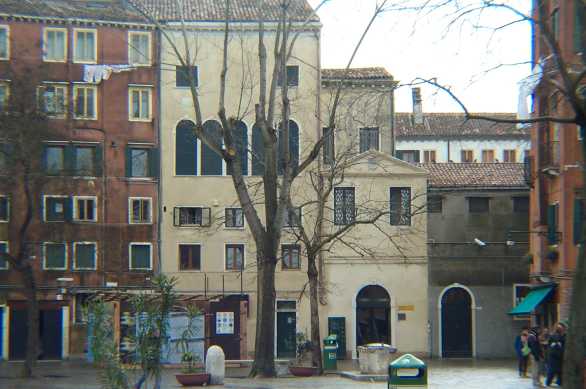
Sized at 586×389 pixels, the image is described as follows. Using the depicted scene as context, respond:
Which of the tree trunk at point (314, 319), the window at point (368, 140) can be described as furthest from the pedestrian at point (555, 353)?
the window at point (368, 140)

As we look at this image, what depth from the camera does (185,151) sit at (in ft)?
176

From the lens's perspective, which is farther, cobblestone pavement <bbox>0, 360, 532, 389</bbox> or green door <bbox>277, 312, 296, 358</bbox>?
green door <bbox>277, 312, 296, 358</bbox>

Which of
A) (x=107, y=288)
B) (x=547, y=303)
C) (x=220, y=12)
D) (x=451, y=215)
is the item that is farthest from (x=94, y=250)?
(x=547, y=303)

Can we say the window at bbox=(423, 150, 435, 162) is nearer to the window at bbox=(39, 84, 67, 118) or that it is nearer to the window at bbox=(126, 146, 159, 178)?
the window at bbox=(126, 146, 159, 178)

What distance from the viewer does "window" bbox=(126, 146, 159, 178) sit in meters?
53.5

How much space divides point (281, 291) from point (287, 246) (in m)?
2.17

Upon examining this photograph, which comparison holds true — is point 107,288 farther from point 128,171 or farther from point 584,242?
point 584,242

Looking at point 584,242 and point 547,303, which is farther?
point 547,303

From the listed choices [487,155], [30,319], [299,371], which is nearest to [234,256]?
[30,319]

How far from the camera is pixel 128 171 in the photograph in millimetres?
53344

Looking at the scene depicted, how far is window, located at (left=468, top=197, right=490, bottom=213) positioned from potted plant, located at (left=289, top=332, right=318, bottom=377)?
13592mm

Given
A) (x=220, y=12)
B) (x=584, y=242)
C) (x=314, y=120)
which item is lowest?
(x=584, y=242)

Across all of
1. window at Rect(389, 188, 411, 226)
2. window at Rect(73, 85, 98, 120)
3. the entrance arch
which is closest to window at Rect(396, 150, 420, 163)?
window at Rect(389, 188, 411, 226)

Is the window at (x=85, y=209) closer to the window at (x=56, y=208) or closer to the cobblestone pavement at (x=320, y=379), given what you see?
the window at (x=56, y=208)
